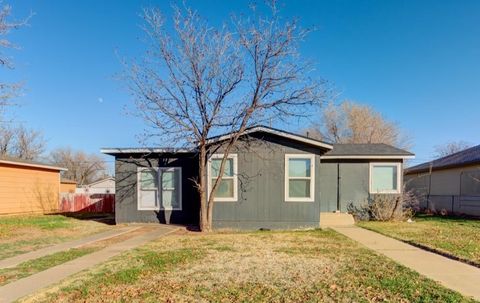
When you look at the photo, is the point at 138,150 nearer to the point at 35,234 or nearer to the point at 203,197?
the point at 203,197

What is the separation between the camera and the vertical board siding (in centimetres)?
1867

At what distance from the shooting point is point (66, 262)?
729cm

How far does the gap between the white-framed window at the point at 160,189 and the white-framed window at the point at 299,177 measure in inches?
164

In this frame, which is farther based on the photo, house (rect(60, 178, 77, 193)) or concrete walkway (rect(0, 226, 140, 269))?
house (rect(60, 178, 77, 193))

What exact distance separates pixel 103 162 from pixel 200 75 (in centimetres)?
5573

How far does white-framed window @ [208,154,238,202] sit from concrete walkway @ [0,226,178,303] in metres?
3.24

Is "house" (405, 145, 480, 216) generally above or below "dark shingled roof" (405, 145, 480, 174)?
below

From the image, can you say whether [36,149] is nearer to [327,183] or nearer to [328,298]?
[327,183]

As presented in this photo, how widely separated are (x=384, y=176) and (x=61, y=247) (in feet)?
40.8

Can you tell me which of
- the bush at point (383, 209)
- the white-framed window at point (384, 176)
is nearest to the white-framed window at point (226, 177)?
the bush at point (383, 209)

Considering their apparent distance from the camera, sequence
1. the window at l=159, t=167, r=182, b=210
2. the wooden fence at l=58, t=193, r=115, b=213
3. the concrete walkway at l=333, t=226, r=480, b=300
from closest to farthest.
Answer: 1. the concrete walkway at l=333, t=226, r=480, b=300
2. the window at l=159, t=167, r=182, b=210
3. the wooden fence at l=58, t=193, r=115, b=213

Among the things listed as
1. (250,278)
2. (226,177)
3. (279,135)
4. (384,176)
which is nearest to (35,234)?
(226,177)

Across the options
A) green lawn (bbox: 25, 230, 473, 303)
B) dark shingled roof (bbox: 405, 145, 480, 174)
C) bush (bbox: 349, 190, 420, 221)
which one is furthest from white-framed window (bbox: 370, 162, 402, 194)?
green lawn (bbox: 25, 230, 473, 303)

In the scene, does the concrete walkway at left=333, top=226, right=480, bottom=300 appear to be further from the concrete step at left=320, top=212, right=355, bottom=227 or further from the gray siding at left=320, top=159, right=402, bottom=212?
the gray siding at left=320, top=159, right=402, bottom=212
